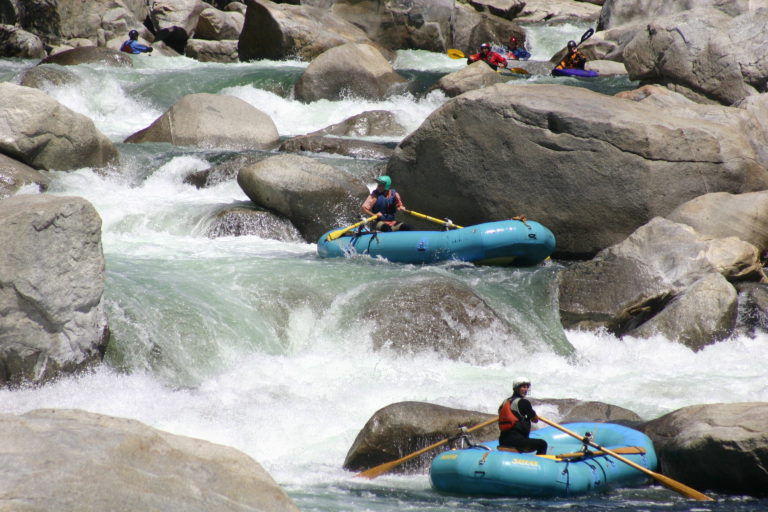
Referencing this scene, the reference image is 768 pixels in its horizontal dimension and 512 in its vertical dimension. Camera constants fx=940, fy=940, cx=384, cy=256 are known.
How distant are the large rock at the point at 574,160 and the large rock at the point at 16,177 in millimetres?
4946

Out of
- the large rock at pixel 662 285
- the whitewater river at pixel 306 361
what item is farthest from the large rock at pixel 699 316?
the whitewater river at pixel 306 361

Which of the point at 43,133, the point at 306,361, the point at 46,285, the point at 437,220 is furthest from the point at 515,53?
the point at 46,285

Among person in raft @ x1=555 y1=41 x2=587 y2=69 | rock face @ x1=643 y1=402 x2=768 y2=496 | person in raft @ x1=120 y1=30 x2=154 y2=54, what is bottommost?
rock face @ x1=643 y1=402 x2=768 y2=496

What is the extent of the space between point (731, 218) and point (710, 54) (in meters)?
5.29

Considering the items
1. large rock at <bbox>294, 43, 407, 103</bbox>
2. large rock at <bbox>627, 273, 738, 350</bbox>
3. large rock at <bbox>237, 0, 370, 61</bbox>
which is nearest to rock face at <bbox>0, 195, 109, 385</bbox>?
large rock at <bbox>627, 273, 738, 350</bbox>

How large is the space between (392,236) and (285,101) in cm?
892

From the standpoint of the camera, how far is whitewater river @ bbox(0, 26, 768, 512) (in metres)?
6.53

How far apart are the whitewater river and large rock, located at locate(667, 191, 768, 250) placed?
5.19ft

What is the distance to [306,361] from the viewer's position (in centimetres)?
854

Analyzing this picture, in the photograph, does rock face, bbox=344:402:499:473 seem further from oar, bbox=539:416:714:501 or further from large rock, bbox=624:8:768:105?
large rock, bbox=624:8:768:105

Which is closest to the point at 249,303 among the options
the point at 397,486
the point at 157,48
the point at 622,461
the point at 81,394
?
the point at 81,394

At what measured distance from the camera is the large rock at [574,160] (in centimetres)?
1132

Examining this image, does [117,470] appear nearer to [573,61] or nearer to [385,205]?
[385,205]

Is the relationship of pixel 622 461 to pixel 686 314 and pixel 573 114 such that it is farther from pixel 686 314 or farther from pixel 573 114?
pixel 573 114
